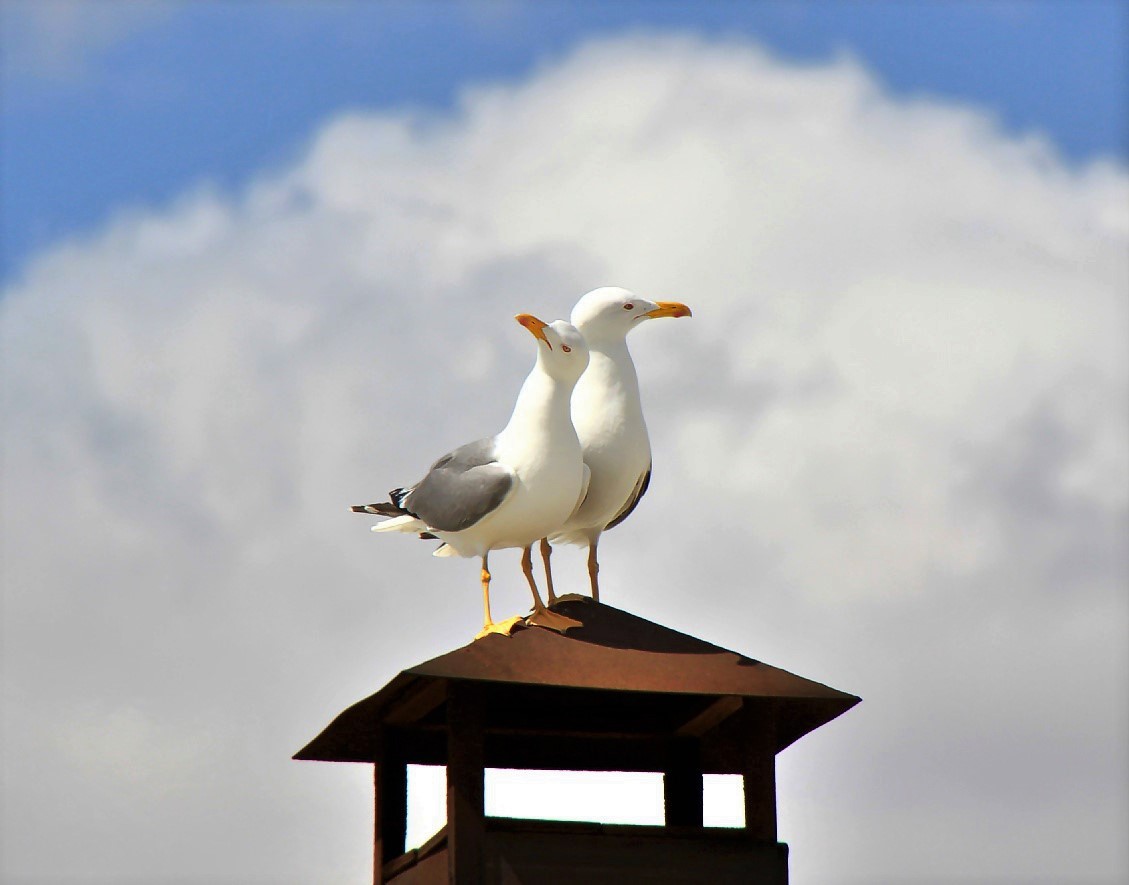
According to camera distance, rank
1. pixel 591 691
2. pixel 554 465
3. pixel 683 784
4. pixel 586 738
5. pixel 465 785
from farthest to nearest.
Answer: pixel 586 738 → pixel 683 784 → pixel 591 691 → pixel 554 465 → pixel 465 785

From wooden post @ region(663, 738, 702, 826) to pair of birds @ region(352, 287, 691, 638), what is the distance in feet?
3.84

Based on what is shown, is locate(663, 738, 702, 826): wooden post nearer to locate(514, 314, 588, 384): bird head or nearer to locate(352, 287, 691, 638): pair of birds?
locate(352, 287, 691, 638): pair of birds

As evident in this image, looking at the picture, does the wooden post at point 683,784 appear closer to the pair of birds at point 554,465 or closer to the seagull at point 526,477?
the pair of birds at point 554,465

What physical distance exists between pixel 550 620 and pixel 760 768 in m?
1.45

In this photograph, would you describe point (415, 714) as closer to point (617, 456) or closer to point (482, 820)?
point (482, 820)

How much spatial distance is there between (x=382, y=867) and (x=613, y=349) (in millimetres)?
3297

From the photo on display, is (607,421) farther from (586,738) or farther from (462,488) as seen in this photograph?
(586,738)

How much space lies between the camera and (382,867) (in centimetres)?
1247

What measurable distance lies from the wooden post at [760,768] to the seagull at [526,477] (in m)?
1.20

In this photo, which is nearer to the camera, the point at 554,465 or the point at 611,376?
the point at 554,465

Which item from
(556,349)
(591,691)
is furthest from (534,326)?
(591,691)

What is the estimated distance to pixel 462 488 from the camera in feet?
39.9

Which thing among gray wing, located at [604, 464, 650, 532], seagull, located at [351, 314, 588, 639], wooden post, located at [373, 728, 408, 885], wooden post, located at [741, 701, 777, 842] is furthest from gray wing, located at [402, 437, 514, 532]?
wooden post, located at [741, 701, 777, 842]

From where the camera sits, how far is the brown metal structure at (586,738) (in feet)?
37.3
